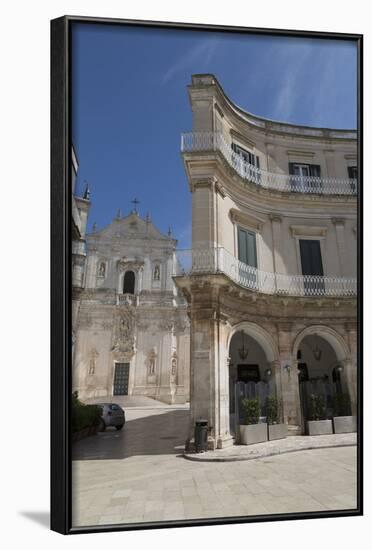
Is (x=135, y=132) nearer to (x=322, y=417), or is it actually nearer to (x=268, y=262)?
(x=268, y=262)

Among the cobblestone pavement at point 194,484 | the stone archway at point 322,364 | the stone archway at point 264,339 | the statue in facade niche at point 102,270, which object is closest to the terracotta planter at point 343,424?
the stone archway at point 322,364

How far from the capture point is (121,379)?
959cm

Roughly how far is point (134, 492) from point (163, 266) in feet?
28.6

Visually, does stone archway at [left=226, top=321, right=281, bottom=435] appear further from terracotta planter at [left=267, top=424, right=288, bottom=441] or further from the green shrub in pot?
terracotta planter at [left=267, top=424, right=288, bottom=441]

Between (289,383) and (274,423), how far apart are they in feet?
4.91

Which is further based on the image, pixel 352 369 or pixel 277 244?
pixel 277 244

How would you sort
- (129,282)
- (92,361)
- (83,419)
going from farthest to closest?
(129,282)
(92,361)
(83,419)

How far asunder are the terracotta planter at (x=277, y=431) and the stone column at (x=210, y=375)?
0.87m

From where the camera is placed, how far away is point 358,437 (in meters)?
5.88

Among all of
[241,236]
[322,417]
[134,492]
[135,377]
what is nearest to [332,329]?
[322,417]

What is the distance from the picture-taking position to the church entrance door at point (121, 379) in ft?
28.7

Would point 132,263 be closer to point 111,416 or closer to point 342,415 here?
point 111,416

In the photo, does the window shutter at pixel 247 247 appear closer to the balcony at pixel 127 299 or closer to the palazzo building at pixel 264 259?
the palazzo building at pixel 264 259

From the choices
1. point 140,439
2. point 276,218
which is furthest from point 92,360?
point 276,218
